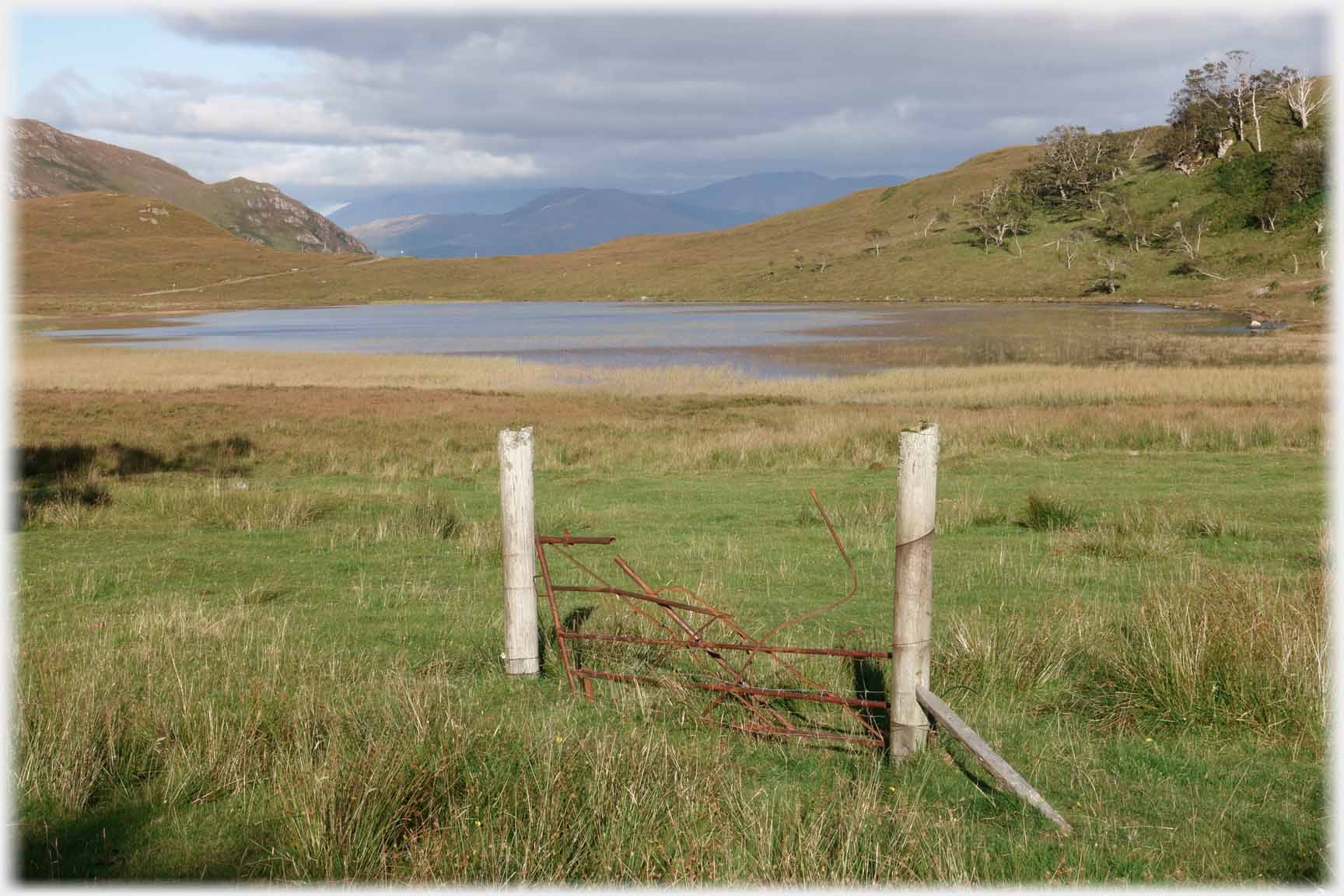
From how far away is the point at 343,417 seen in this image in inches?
1184

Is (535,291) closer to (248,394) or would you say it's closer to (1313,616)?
(248,394)

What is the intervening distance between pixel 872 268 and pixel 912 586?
437ft

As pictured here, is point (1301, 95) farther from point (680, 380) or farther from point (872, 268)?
point (680, 380)

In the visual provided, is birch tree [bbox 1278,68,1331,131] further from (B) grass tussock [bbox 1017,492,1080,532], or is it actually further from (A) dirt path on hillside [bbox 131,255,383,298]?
(A) dirt path on hillside [bbox 131,255,383,298]

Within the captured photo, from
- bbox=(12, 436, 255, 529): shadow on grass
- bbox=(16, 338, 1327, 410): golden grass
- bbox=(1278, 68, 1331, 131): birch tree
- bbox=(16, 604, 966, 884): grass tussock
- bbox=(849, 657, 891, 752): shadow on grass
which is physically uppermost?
bbox=(1278, 68, 1331, 131): birch tree

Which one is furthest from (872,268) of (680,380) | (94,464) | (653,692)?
(653,692)

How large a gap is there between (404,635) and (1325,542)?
9.94 meters

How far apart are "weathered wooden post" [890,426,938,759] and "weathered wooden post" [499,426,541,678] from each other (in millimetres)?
2678

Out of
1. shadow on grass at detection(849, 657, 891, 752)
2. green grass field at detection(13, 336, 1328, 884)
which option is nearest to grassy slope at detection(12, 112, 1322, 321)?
green grass field at detection(13, 336, 1328, 884)

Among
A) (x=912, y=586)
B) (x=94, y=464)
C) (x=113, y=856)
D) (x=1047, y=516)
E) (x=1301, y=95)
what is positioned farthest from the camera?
(x=1301, y=95)

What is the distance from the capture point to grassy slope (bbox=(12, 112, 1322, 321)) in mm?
99625

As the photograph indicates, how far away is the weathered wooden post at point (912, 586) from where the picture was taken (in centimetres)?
587

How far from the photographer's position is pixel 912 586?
5996 millimetres

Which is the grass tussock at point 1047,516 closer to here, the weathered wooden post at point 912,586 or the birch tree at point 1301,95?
the weathered wooden post at point 912,586
